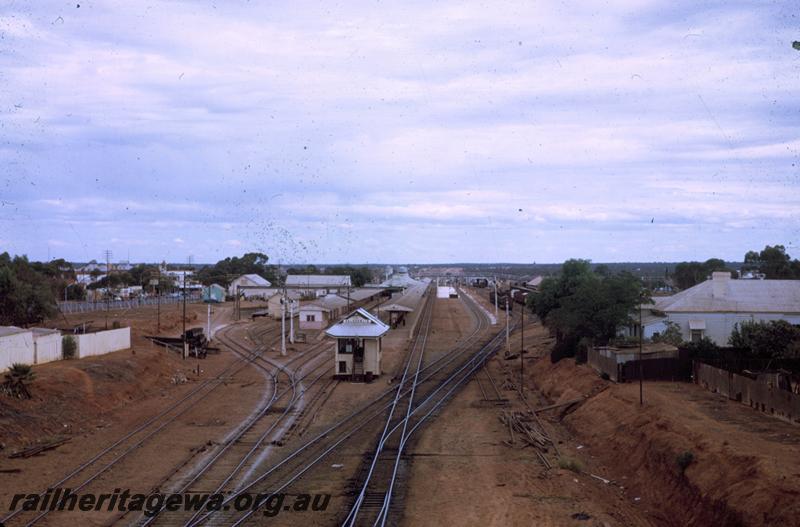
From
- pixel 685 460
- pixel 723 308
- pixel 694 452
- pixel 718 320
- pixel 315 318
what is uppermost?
pixel 723 308

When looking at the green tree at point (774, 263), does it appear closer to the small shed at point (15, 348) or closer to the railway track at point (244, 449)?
the railway track at point (244, 449)

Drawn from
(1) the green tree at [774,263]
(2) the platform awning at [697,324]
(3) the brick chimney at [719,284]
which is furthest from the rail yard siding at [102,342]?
(1) the green tree at [774,263]

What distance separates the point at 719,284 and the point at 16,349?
37589 millimetres

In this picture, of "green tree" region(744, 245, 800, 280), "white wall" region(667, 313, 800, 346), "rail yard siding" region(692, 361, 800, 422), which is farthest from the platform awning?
"green tree" region(744, 245, 800, 280)

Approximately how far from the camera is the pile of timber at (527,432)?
22734 millimetres

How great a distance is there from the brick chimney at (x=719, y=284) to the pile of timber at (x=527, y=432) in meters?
19.6

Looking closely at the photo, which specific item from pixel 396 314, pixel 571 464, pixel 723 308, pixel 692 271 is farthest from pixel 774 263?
pixel 571 464

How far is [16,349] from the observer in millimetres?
30141

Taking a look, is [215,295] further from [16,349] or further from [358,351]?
[16,349]

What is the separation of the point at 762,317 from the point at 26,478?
119 feet

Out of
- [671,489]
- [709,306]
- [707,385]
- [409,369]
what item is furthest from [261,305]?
[671,489]

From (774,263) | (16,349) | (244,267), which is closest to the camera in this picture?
(16,349)

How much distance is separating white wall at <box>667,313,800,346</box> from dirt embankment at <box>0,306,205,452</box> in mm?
27532

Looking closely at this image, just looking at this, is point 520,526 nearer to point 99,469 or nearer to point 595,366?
point 99,469
